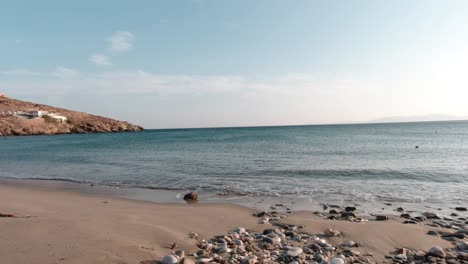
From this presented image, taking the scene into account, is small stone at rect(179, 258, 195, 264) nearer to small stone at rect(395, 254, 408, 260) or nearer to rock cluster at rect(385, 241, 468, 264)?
rock cluster at rect(385, 241, 468, 264)

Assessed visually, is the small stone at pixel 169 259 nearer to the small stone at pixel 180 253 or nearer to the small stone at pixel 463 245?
the small stone at pixel 180 253

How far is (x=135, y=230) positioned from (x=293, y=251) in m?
3.87

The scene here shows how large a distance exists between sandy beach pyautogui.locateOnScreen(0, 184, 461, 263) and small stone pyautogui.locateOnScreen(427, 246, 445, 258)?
463 mm

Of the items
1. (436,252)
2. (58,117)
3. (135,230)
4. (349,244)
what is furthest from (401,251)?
(58,117)

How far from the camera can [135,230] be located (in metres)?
7.60

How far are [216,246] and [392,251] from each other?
4035 mm

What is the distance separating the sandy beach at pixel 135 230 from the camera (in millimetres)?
5961

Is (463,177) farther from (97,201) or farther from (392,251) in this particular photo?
(97,201)

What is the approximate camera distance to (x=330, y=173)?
19500 millimetres

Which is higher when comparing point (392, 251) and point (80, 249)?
point (80, 249)

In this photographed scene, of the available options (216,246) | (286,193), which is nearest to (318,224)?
(216,246)

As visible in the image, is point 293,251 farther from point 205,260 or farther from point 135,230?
point 135,230

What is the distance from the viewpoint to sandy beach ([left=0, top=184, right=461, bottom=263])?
5.96 meters

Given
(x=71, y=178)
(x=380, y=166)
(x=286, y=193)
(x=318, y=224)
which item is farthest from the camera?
(x=380, y=166)
